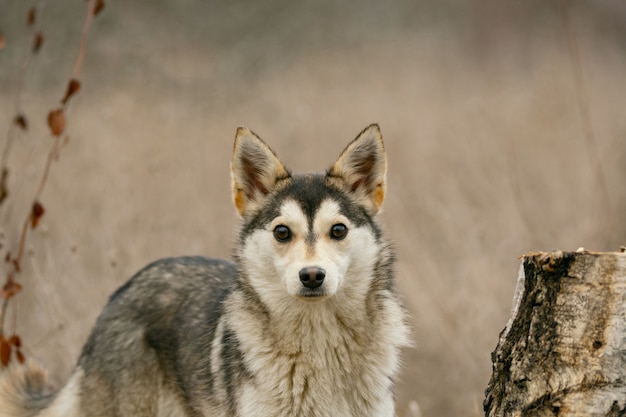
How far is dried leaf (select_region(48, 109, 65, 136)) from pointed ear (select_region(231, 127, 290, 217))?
1.50m

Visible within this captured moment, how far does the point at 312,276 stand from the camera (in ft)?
12.2

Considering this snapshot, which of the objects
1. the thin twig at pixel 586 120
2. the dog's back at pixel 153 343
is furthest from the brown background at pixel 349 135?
the dog's back at pixel 153 343

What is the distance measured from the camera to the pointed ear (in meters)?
4.35

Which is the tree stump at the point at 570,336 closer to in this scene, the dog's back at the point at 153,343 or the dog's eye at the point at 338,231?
the dog's eye at the point at 338,231

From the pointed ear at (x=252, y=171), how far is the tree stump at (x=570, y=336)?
1.74m

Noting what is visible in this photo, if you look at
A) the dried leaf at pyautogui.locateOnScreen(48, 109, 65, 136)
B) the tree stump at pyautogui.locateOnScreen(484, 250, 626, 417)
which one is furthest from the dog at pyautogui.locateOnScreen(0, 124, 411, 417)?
the dried leaf at pyautogui.locateOnScreen(48, 109, 65, 136)

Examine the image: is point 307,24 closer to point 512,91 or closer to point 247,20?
point 247,20

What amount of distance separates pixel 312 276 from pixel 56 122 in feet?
7.95

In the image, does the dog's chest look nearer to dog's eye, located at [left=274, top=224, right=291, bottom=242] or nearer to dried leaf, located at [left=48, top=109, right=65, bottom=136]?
dog's eye, located at [left=274, top=224, right=291, bottom=242]

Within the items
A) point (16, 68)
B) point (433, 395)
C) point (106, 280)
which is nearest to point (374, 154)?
point (106, 280)

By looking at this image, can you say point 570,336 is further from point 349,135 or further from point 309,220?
point 349,135

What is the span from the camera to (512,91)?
1126cm

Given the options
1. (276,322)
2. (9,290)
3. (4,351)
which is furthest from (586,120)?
(4,351)

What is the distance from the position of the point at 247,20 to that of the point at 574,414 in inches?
508
